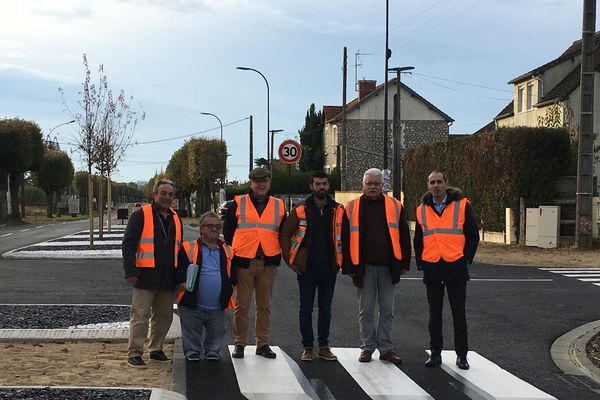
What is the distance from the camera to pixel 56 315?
9.97 metres

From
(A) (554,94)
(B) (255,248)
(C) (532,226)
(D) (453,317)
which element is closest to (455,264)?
(D) (453,317)

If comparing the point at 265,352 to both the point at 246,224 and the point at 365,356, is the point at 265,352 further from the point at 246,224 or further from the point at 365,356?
the point at 246,224

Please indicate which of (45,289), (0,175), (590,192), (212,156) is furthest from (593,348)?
(212,156)

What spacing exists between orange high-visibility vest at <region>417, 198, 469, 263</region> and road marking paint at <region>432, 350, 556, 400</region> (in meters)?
1.07

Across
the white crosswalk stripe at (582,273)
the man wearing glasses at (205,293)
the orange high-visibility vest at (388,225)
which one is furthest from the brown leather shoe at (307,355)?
the white crosswalk stripe at (582,273)

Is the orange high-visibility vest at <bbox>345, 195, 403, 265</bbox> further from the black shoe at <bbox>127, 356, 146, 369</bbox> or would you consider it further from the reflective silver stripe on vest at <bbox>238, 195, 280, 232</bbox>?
the black shoe at <bbox>127, 356, 146, 369</bbox>

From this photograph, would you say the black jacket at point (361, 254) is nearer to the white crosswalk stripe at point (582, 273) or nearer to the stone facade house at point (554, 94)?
the white crosswalk stripe at point (582, 273)

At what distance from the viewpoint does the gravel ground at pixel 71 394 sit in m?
5.47

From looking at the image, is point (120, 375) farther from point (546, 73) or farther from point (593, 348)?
point (546, 73)

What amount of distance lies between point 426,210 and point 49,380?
3815 mm

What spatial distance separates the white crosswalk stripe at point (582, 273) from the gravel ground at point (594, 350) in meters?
6.21

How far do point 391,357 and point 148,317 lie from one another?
7.83 ft

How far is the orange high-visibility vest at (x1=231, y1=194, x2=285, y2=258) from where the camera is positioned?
7613 mm

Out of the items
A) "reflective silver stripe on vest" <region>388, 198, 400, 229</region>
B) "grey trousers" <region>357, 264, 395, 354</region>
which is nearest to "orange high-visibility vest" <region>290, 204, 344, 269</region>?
"grey trousers" <region>357, 264, 395, 354</region>
